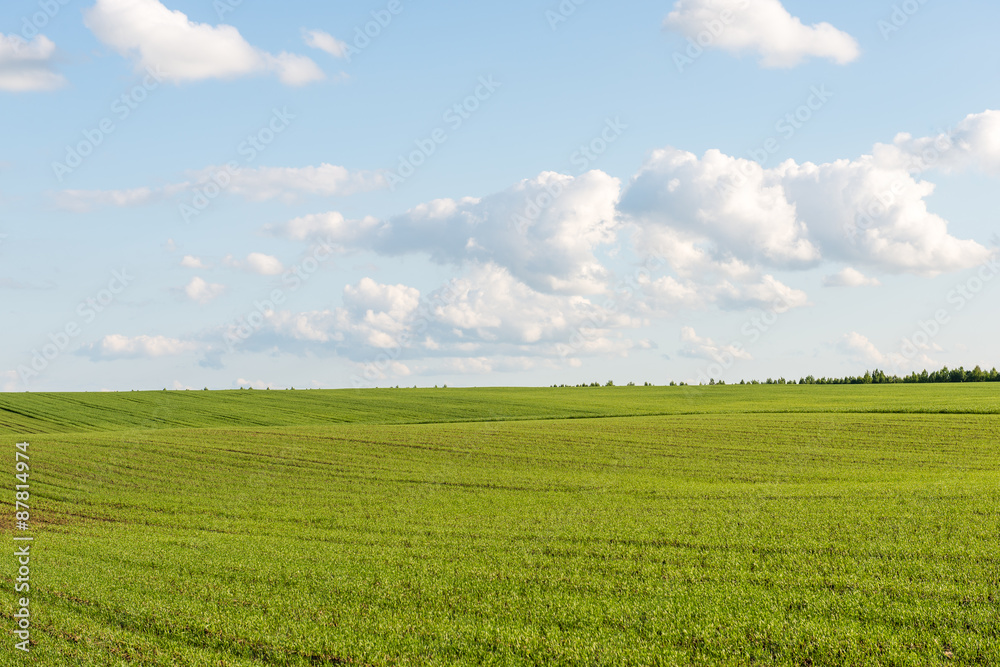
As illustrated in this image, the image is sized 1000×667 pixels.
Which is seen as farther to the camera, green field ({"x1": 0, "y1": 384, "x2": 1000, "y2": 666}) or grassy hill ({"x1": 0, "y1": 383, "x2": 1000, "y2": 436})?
grassy hill ({"x1": 0, "y1": 383, "x2": 1000, "y2": 436})

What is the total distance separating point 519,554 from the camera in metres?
14.1

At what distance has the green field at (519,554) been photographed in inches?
381

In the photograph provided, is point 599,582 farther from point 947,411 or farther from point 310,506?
point 947,411

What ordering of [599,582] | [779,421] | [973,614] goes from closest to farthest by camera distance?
[973,614] < [599,582] < [779,421]

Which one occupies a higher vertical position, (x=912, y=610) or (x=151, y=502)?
(x=912, y=610)

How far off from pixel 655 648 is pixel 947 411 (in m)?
49.2

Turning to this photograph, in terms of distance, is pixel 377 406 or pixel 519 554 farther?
pixel 377 406

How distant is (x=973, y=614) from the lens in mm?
9984

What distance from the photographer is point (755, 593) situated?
36.8 ft

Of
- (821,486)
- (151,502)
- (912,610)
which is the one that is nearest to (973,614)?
(912,610)

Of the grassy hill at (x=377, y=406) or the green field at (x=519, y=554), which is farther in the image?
the grassy hill at (x=377, y=406)

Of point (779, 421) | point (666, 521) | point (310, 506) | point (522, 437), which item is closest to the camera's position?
point (666, 521)

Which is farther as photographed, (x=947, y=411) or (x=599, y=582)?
(x=947, y=411)

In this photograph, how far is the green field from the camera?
31.8 ft
